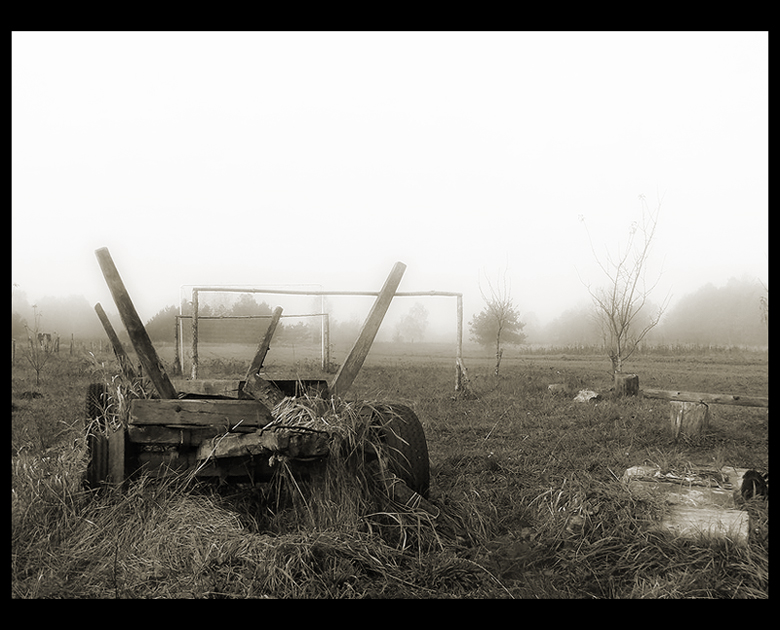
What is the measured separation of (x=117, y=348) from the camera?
5.23m

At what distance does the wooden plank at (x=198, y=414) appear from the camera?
394 centimetres

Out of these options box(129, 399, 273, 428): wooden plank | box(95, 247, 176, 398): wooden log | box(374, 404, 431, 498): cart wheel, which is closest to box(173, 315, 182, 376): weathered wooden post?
box(95, 247, 176, 398): wooden log

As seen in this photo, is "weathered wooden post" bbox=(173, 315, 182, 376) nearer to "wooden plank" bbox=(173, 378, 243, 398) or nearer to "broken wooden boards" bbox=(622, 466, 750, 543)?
"wooden plank" bbox=(173, 378, 243, 398)

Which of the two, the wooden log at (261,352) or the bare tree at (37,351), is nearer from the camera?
→ the wooden log at (261,352)

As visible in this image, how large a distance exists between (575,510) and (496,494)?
0.88 meters

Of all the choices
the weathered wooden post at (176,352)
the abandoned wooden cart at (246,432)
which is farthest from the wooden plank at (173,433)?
the weathered wooden post at (176,352)

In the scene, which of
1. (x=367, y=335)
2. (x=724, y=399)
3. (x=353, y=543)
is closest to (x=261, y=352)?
(x=367, y=335)

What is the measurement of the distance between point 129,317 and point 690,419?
7037 mm

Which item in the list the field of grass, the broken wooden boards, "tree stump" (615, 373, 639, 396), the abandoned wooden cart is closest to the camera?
the field of grass

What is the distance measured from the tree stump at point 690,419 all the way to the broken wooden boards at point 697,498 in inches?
135

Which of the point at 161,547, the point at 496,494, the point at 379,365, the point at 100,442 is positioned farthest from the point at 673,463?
the point at 379,365

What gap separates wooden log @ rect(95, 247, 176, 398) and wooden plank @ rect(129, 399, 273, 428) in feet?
0.71

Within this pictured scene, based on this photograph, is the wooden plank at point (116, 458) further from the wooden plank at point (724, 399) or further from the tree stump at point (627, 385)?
the tree stump at point (627, 385)

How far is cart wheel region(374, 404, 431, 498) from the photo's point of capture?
13.7 ft
